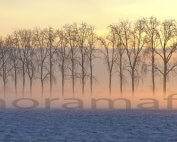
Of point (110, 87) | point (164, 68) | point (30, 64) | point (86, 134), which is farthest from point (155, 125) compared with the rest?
point (30, 64)

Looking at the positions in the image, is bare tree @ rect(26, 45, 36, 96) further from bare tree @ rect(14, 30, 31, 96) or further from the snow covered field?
the snow covered field

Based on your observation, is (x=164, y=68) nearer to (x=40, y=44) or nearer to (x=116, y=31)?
(x=116, y=31)

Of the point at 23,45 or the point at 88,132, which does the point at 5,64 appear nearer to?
the point at 23,45

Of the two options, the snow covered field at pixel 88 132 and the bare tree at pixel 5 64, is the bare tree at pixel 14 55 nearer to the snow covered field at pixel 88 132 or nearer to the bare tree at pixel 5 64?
the bare tree at pixel 5 64

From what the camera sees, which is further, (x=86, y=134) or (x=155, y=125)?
(x=155, y=125)

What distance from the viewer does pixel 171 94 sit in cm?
8588

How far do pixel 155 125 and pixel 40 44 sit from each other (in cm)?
7656

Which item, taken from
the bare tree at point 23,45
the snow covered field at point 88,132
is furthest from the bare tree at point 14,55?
the snow covered field at point 88,132

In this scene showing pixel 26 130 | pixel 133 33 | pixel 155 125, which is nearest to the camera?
pixel 26 130

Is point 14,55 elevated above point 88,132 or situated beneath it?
elevated above

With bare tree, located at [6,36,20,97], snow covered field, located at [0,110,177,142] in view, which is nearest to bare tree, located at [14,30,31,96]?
bare tree, located at [6,36,20,97]

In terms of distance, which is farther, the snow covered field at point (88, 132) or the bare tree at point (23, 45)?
the bare tree at point (23, 45)

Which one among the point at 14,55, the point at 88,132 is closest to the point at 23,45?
the point at 14,55

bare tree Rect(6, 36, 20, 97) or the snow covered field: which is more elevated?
bare tree Rect(6, 36, 20, 97)
